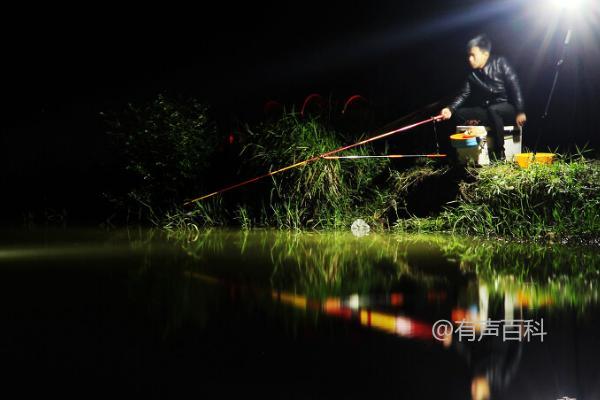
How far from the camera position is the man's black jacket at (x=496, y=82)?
9.86m

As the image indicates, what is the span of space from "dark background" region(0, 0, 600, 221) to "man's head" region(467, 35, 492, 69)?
140cm

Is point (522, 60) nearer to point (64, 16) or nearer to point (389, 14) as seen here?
point (389, 14)

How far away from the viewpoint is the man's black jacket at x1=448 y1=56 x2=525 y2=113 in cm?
986

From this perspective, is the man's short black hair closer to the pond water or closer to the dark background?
the dark background

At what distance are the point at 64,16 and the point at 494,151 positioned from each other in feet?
29.3

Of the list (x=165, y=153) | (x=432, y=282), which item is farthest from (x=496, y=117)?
(x=165, y=153)

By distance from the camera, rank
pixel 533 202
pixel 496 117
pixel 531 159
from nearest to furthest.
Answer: pixel 533 202 < pixel 531 159 < pixel 496 117

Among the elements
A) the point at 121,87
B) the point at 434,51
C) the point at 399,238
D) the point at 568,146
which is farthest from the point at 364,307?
the point at 121,87

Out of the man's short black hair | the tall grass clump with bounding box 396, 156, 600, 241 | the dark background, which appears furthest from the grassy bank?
the man's short black hair

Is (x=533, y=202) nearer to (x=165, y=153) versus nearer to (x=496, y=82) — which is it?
(x=496, y=82)

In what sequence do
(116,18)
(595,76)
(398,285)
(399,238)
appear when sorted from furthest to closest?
(116,18), (595,76), (399,238), (398,285)

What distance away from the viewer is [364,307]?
5.02 metres

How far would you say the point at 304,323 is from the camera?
452 cm

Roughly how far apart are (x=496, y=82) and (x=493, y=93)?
0.15 meters
